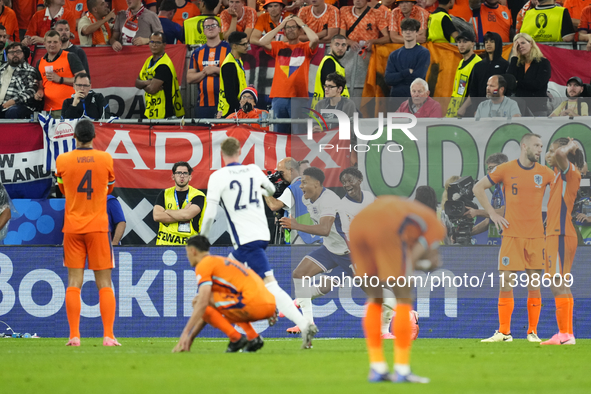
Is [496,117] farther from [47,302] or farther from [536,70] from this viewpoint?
[47,302]

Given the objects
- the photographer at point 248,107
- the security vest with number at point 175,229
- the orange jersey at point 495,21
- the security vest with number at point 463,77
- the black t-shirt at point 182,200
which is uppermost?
the orange jersey at point 495,21

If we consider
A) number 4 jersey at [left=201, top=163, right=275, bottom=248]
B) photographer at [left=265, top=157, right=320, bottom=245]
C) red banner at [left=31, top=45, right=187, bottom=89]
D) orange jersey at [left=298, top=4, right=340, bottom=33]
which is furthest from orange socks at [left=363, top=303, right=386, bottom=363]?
red banner at [left=31, top=45, right=187, bottom=89]

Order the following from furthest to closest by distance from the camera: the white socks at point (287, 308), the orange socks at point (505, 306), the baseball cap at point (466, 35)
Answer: the baseball cap at point (466, 35) → the orange socks at point (505, 306) → the white socks at point (287, 308)

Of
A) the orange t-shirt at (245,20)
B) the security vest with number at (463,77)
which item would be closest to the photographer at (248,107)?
the orange t-shirt at (245,20)

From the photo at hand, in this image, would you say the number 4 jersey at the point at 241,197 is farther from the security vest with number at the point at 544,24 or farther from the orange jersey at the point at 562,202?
the security vest with number at the point at 544,24

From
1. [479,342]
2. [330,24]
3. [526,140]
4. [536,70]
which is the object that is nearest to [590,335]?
[479,342]

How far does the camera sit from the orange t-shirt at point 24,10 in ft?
54.2

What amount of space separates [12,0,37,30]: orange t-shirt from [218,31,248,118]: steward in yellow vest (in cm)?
508

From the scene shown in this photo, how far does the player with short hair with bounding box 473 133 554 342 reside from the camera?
1070 cm

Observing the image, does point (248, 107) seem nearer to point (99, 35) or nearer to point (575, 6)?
point (99, 35)

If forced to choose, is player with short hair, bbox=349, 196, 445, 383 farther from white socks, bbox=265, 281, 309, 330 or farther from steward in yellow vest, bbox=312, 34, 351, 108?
steward in yellow vest, bbox=312, 34, 351, 108

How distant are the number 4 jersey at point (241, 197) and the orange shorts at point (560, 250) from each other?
13.5 ft

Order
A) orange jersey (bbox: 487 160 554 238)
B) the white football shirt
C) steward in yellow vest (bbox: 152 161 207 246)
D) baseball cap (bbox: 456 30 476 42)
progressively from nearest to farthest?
1. orange jersey (bbox: 487 160 554 238)
2. the white football shirt
3. steward in yellow vest (bbox: 152 161 207 246)
4. baseball cap (bbox: 456 30 476 42)

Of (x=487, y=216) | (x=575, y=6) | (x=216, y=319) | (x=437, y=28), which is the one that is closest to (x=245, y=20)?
(x=437, y=28)
